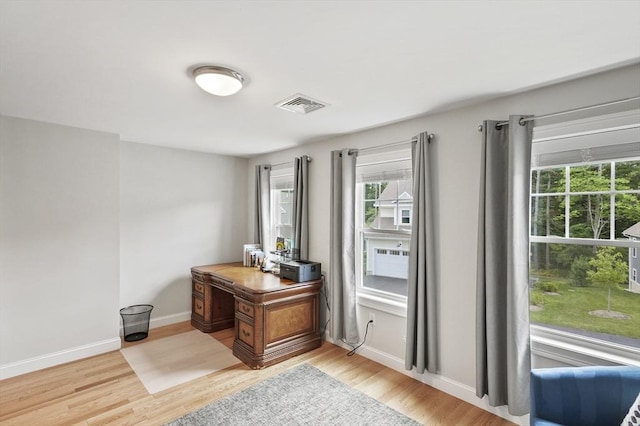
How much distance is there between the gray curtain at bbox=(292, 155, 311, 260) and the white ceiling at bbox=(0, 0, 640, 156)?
1.20 metres

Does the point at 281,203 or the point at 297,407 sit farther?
the point at 281,203

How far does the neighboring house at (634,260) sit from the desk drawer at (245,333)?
2.87 m

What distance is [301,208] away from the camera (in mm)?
3789

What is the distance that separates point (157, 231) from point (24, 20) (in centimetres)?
297

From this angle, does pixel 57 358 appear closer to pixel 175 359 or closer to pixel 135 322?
pixel 135 322

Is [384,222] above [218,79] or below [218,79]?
below

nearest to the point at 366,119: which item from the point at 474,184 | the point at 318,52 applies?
the point at 474,184

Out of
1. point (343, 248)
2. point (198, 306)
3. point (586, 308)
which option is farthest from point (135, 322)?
point (586, 308)

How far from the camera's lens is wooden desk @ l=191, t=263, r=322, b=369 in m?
2.99

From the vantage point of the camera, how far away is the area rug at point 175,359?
2779 millimetres

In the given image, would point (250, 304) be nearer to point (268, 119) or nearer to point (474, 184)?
point (268, 119)

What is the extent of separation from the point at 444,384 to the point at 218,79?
2.81m

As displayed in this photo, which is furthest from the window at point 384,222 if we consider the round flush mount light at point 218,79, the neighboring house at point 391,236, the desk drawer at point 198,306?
the desk drawer at point 198,306

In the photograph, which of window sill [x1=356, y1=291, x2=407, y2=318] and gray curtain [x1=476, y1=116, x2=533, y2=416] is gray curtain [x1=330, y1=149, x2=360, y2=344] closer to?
window sill [x1=356, y1=291, x2=407, y2=318]
